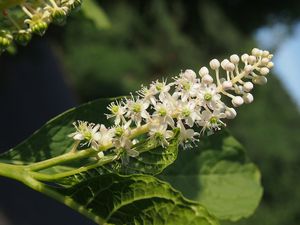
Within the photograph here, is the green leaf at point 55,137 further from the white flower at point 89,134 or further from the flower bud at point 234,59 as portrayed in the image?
the flower bud at point 234,59

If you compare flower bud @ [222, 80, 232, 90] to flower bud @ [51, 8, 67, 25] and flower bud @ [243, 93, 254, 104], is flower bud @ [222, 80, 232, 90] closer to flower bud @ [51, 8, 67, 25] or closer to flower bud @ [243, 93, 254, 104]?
flower bud @ [243, 93, 254, 104]

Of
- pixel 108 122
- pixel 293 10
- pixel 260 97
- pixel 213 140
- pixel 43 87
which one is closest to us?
pixel 108 122

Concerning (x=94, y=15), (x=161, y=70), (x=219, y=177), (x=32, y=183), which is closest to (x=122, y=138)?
(x=32, y=183)

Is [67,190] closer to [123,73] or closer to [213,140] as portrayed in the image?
[213,140]

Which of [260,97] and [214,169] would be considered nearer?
[214,169]

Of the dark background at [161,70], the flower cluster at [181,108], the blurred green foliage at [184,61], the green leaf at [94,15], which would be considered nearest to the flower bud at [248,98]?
the flower cluster at [181,108]

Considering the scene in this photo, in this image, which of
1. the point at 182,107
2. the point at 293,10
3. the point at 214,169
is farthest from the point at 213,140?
the point at 293,10
